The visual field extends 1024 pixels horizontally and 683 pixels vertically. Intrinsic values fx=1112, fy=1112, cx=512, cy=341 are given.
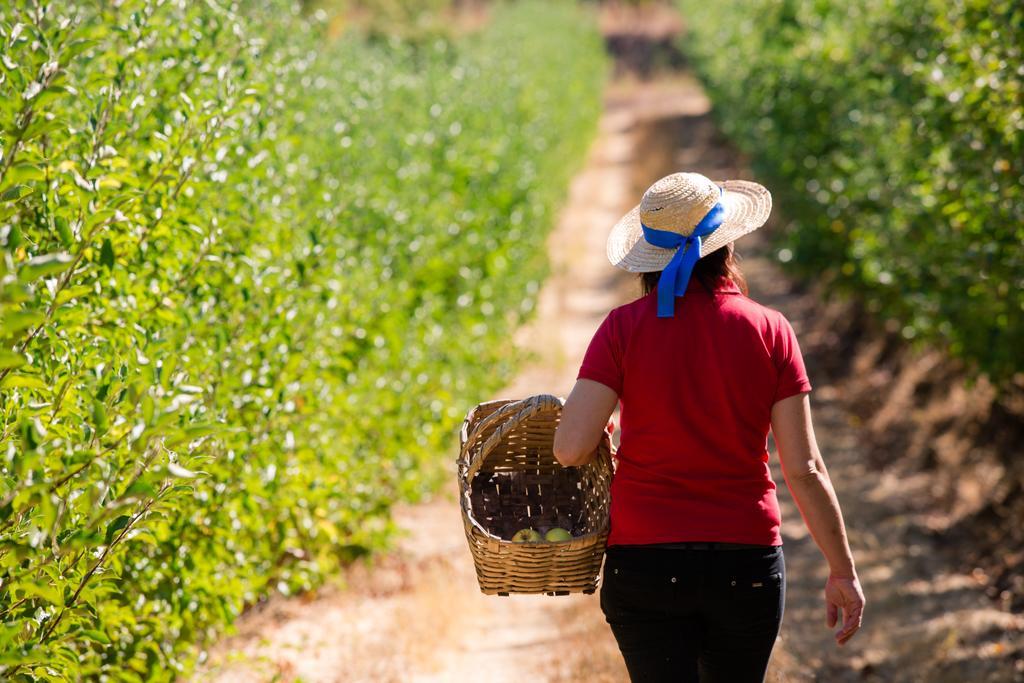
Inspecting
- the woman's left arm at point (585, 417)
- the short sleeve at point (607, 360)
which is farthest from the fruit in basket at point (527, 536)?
the short sleeve at point (607, 360)

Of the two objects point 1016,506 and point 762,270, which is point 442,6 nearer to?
point 762,270

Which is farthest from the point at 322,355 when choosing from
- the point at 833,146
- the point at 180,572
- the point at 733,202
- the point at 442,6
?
the point at 442,6

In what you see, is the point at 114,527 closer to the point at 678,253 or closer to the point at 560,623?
the point at 678,253

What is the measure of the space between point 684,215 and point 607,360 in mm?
430

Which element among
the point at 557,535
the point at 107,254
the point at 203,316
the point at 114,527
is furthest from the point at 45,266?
the point at 203,316

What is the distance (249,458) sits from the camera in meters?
4.27

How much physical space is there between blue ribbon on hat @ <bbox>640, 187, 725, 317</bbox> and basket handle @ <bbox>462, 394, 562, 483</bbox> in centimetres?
48

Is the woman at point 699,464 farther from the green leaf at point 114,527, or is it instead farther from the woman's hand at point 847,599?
the green leaf at point 114,527

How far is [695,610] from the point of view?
2697mm

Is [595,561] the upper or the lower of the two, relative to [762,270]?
upper

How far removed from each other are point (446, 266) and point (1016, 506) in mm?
3877

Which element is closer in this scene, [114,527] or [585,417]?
[114,527]

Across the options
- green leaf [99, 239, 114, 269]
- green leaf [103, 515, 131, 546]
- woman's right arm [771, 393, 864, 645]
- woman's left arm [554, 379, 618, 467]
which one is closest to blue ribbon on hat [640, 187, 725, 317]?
woman's left arm [554, 379, 618, 467]

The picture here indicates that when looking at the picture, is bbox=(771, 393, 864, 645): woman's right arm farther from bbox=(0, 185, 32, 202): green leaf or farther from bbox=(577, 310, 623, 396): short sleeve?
bbox=(0, 185, 32, 202): green leaf
